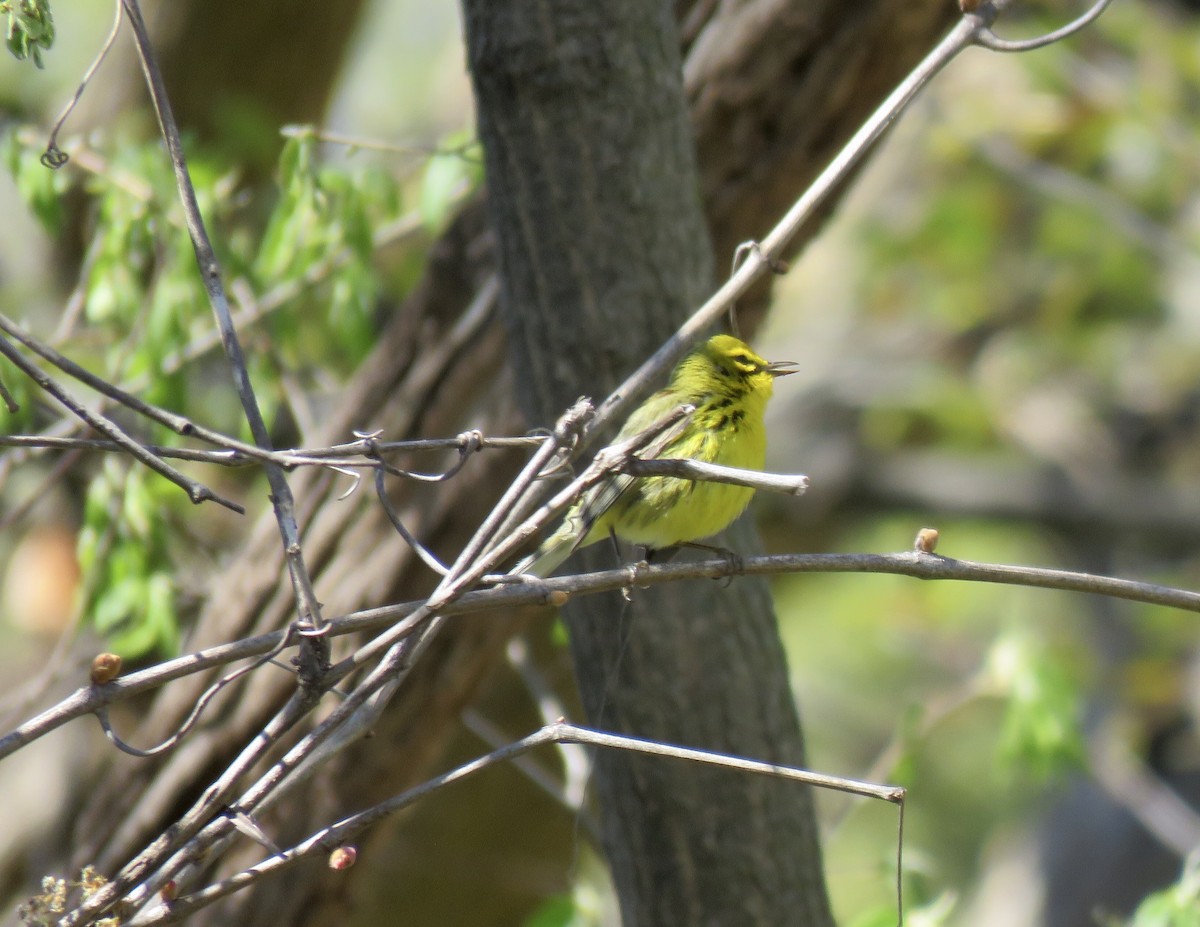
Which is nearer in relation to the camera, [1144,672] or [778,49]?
[778,49]

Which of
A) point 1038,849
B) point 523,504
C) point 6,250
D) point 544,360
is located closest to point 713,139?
point 544,360

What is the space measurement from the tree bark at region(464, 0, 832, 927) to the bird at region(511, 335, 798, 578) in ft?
0.59

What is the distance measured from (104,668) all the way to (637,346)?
4.79 ft

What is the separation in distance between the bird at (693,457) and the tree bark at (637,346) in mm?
180

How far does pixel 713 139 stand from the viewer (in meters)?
3.25

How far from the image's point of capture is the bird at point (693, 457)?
2.74 m

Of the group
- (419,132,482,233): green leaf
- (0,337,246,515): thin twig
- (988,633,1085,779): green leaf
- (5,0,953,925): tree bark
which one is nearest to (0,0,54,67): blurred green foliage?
(0,337,246,515): thin twig

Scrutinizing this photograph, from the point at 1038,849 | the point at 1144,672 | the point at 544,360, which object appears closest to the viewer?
the point at 544,360

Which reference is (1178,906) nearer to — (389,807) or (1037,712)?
(1037,712)

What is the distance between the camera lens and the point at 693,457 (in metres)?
2.97

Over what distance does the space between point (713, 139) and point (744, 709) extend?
4.81 ft

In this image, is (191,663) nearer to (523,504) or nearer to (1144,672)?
(523,504)

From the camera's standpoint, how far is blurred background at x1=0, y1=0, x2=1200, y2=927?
142 inches

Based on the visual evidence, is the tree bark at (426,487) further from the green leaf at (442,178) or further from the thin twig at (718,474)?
the thin twig at (718,474)
